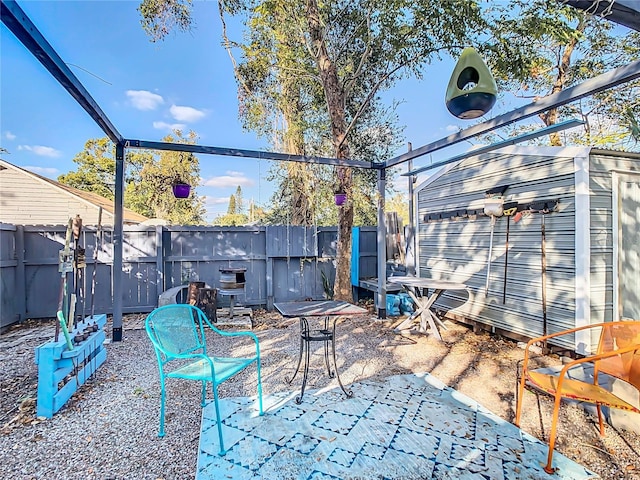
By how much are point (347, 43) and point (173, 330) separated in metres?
5.88

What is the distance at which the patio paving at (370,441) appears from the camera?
6.19 feet

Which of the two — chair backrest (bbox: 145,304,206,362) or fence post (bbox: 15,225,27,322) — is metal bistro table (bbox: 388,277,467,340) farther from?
fence post (bbox: 15,225,27,322)

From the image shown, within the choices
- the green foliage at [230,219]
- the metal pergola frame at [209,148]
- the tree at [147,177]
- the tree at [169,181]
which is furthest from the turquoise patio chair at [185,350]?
the green foliage at [230,219]

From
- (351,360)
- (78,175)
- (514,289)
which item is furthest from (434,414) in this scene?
(78,175)

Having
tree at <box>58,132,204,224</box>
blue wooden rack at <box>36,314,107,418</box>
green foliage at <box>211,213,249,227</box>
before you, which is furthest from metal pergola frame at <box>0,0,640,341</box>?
green foliage at <box>211,213,249,227</box>

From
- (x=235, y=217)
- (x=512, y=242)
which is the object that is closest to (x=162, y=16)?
(x=512, y=242)

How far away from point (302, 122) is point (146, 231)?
11.6 ft

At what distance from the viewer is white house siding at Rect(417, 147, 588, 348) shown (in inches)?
145

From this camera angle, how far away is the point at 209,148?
170 inches

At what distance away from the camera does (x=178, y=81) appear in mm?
7816

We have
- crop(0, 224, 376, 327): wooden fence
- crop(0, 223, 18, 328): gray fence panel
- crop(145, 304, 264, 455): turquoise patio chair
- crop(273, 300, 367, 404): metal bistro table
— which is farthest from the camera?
crop(0, 224, 376, 327): wooden fence

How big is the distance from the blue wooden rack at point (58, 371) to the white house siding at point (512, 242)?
4.61m

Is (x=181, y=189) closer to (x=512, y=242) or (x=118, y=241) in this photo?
(x=118, y=241)

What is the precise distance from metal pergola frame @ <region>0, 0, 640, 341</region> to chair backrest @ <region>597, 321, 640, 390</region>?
1.64m
